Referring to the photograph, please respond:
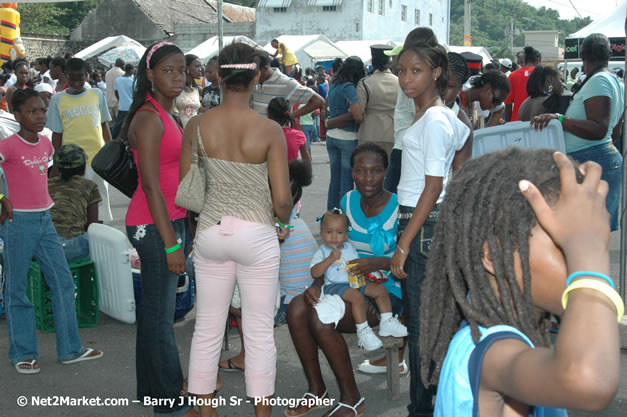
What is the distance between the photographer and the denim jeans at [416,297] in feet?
10.5

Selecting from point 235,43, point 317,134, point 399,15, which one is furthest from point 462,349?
point 399,15

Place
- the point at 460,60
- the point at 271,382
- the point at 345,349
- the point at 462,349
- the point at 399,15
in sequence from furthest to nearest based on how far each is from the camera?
the point at 399,15 < the point at 460,60 < the point at 345,349 < the point at 271,382 < the point at 462,349

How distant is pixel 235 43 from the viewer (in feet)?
10.7

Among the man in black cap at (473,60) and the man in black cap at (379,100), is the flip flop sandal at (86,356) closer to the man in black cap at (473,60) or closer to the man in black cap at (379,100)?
the man in black cap at (379,100)

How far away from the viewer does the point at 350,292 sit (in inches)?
153

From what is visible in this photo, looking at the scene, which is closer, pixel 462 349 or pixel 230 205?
pixel 462 349

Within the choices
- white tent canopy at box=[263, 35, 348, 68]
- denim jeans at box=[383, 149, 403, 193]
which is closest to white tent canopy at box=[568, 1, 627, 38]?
denim jeans at box=[383, 149, 403, 193]

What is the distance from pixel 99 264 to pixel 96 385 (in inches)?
48.6

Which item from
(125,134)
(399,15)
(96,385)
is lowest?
(96,385)

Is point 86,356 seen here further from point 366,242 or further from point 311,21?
point 311,21

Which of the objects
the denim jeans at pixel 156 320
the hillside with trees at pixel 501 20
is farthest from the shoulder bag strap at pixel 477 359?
the hillside with trees at pixel 501 20

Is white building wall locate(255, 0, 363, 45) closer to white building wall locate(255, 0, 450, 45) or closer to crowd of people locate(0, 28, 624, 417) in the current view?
white building wall locate(255, 0, 450, 45)

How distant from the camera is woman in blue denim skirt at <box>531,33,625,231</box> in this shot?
472 cm

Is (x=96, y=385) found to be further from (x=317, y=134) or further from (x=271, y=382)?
(x=317, y=134)
